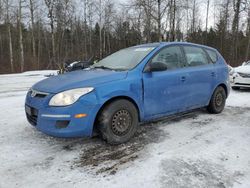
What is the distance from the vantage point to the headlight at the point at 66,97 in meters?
3.56

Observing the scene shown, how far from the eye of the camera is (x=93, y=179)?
3.02m

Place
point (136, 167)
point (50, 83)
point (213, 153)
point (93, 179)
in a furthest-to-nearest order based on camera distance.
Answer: point (50, 83)
point (213, 153)
point (136, 167)
point (93, 179)

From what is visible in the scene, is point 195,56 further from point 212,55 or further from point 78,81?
point 78,81

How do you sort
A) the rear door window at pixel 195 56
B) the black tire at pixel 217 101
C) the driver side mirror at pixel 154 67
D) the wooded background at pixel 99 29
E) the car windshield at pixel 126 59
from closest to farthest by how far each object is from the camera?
1. the driver side mirror at pixel 154 67
2. the car windshield at pixel 126 59
3. the rear door window at pixel 195 56
4. the black tire at pixel 217 101
5. the wooded background at pixel 99 29

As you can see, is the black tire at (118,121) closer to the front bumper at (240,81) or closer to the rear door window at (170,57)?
the rear door window at (170,57)

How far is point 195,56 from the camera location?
17.6 feet

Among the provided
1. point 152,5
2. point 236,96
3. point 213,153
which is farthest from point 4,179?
point 152,5

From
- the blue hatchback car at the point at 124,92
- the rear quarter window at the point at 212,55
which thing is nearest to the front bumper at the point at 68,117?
the blue hatchback car at the point at 124,92

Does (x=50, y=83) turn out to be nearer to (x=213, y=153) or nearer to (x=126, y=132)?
(x=126, y=132)

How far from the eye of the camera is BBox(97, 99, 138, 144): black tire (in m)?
3.81

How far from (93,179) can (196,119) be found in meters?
3.11

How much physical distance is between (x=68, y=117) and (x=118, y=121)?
0.81 metres

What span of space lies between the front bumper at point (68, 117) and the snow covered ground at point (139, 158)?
0.37m

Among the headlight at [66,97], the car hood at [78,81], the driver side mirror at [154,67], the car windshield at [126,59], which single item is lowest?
the headlight at [66,97]
